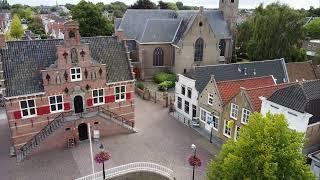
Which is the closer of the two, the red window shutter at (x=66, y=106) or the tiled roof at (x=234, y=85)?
the red window shutter at (x=66, y=106)

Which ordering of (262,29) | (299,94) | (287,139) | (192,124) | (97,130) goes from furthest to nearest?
(262,29), (192,124), (97,130), (299,94), (287,139)

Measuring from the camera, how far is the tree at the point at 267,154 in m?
15.4

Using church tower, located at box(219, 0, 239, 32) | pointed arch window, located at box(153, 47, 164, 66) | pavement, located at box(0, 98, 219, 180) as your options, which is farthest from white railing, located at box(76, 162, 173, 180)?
church tower, located at box(219, 0, 239, 32)

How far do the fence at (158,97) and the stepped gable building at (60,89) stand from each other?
9.98 metres

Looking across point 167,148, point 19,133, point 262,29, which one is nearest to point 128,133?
point 167,148

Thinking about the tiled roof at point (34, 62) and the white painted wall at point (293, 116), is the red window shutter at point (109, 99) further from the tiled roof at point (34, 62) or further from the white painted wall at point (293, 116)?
the white painted wall at point (293, 116)

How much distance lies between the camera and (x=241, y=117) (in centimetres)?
2741

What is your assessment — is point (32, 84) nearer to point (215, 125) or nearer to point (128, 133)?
point (128, 133)

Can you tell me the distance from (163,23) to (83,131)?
94.1ft

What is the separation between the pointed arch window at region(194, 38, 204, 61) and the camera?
51.1 m

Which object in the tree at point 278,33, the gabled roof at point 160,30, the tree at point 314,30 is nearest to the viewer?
the tree at point 278,33

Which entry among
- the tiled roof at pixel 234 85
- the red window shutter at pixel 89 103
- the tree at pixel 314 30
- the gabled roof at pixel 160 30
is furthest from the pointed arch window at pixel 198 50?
the tree at pixel 314 30

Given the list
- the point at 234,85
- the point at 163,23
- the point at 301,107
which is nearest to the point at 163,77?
the point at 163,23

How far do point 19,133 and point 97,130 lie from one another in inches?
287
